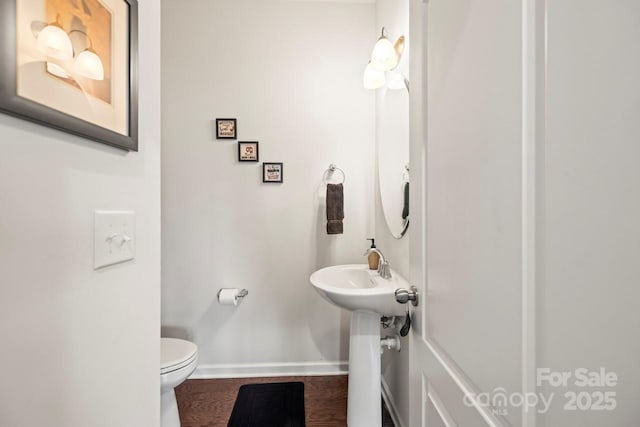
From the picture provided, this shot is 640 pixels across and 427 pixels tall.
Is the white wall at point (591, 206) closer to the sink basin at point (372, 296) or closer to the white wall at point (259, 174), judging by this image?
the sink basin at point (372, 296)

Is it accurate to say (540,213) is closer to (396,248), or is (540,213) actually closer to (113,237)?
(113,237)

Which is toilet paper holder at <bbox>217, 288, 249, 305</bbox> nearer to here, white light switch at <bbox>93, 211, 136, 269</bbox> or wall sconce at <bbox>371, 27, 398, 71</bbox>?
white light switch at <bbox>93, 211, 136, 269</bbox>

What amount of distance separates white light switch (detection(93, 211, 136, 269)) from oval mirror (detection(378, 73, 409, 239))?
115cm

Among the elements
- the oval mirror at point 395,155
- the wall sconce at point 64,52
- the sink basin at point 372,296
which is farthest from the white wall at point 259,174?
the wall sconce at point 64,52

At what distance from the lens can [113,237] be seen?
61 cm

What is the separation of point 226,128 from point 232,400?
183cm

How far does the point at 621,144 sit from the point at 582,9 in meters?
0.17

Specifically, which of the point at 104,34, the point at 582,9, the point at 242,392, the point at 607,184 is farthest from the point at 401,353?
the point at 104,34

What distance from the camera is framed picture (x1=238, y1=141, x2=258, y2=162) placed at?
1.96 metres

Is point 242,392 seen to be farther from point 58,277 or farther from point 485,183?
point 485,183

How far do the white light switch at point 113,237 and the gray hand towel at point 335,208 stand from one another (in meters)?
1.30

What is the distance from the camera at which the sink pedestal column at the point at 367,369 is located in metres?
1.34

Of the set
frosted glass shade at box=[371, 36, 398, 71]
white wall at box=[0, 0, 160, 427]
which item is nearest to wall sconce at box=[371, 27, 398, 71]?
frosted glass shade at box=[371, 36, 398, 71]

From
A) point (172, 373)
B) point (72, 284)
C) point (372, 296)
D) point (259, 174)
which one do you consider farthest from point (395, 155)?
point (172, 373)
